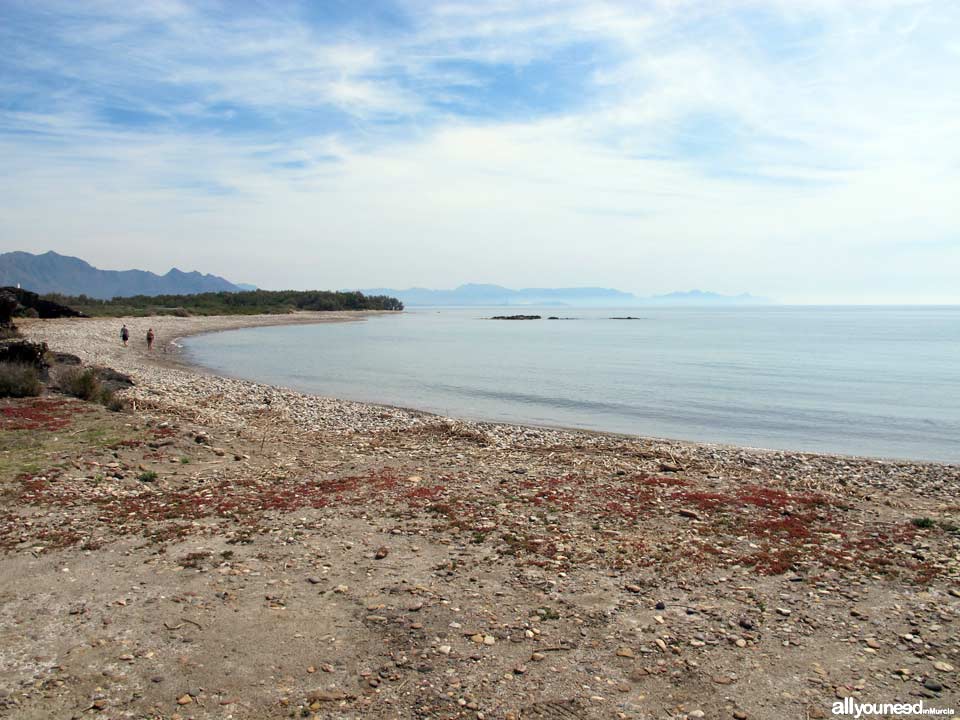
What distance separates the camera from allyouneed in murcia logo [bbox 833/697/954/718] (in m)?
6.01

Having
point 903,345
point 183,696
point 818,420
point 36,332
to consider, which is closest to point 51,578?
point 183,696

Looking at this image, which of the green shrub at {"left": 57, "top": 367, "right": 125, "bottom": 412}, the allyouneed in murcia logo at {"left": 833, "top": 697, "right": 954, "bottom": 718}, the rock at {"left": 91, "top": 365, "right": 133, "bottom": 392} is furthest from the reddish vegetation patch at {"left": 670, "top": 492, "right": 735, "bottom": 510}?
the rock at {"left": 91, "top": 365, "right": 133, "bottom": 392}

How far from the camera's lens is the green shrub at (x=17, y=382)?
19.8 metres

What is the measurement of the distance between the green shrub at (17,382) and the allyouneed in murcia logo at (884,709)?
72.2ft

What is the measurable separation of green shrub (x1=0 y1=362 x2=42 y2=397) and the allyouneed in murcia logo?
2199 centimetres

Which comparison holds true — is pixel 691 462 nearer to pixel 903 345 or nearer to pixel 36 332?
pixel 36 332

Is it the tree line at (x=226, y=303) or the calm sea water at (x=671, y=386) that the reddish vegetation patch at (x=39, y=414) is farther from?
the tree line at (x=226, y=303)

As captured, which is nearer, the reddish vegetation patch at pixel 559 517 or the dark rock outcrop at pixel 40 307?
the reddish vegetation patch at pixel 559 517

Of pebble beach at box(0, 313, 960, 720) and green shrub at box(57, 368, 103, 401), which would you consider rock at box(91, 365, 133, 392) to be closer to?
green shrub at box(57, 368, 103, 401)

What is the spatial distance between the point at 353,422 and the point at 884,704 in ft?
60.0

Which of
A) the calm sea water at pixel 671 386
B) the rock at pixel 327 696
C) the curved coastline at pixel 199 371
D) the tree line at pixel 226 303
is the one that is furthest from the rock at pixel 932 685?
the tree line at pixel 226 303

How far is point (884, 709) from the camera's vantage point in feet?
19.8

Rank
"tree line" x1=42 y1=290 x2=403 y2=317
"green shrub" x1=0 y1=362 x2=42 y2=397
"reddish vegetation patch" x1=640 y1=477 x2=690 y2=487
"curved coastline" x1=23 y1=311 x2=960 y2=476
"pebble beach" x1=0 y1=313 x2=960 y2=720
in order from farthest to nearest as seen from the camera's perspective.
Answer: "tree line" x1=42 y1=290 x2=403 y2=317 → "green shrub" x1=0 y1=362 x2=42 y2=397 → "curved coastline" x1=23 y1=311 x2=960 y2=476 → "reddish vegetation patch" x1=640 y1=477 x2=690 y2=487 → "pebble beach" x1=0 y1=313 x2=960 y2=720

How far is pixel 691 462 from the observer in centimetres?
1647
